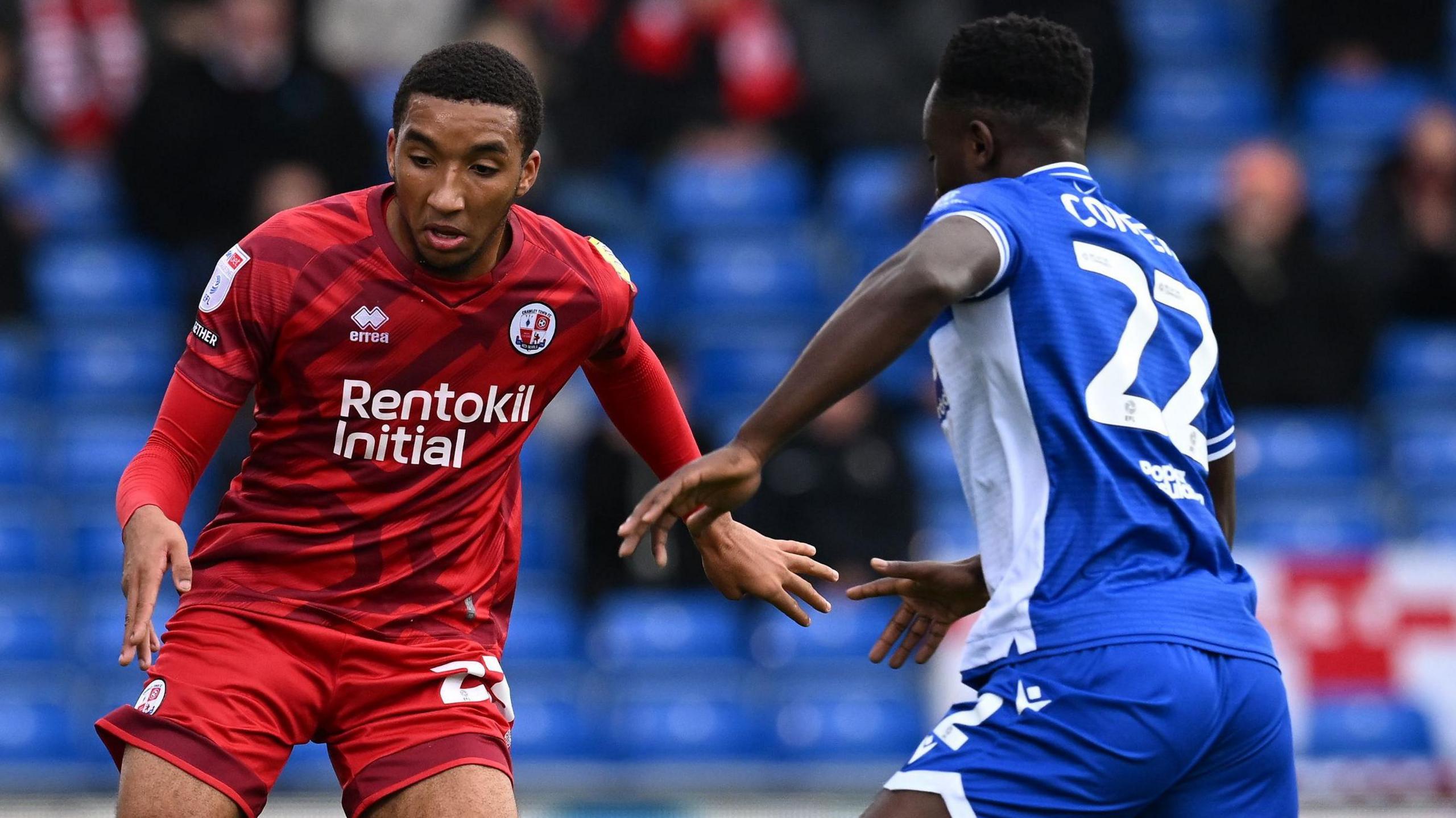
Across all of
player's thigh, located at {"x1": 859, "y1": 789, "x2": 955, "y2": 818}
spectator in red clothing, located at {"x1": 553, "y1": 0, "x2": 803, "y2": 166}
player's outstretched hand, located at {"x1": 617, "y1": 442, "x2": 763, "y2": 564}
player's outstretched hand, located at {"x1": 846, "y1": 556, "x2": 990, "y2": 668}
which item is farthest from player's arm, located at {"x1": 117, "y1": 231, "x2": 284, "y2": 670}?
spectator in red clothing, located at {"x1": 553, "y1": 0, "x2": 803, "y2": 166}

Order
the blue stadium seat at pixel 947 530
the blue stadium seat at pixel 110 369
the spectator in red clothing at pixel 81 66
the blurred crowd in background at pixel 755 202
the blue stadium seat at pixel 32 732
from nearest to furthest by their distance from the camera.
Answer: the blue stadium seat at pixel 32 732 < the blue stadium seat at pixel 947 530 < the blurred crowd in background at pixel 755 202 < the blue stadium seat at pixel 110 369 < the spectator in red clothing at pixel 81 66

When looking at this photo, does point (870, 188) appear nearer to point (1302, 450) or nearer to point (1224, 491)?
point (1302, 450)

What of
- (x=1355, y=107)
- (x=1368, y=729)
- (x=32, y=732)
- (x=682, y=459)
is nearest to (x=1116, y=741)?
(x=682, y=459)

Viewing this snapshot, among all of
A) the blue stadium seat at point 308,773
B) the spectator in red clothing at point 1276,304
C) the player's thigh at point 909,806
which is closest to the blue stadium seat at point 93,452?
the blue stadium seat at point 308,773

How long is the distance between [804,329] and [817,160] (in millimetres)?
1529

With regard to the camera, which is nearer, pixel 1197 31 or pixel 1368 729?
pixel 1368 729

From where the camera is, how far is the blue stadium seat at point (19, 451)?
405 inches

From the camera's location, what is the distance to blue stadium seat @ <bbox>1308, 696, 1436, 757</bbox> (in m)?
9.05

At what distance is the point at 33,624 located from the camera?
966 cm

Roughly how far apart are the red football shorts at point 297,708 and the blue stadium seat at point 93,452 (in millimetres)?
6268

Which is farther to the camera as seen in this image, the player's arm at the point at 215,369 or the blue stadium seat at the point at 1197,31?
the blue stadium seat at the point at 1197,31

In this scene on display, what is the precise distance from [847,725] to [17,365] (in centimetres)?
532

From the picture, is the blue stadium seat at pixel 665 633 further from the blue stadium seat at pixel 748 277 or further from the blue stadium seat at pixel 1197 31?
the blue stadium seat at pixel 1197 31

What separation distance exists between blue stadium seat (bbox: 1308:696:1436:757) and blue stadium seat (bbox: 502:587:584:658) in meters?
3.71
